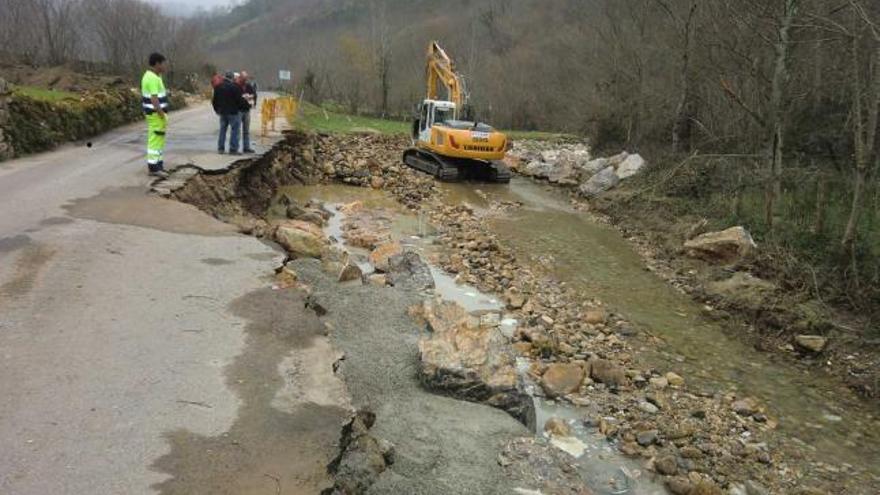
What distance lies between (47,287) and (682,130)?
1879 centimetres

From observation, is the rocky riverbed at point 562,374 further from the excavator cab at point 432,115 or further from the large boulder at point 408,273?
the excavator cab at point 432,115

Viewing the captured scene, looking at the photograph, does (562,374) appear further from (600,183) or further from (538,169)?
(538,169)

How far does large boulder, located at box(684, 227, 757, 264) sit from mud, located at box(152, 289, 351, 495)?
28.1 ft

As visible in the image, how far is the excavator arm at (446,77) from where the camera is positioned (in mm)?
21086

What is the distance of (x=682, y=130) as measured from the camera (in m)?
20.4

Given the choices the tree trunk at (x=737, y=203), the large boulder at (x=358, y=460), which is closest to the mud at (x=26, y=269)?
the large boulder at (x=358, y=460)

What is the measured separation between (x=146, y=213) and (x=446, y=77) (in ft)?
48.5

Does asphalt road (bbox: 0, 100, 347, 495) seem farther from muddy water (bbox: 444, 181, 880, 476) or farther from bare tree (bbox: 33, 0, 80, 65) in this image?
bare tree (bbox: 33, 0, 80, 65)

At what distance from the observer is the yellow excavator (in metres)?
19.3

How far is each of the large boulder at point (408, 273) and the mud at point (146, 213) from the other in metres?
2.29

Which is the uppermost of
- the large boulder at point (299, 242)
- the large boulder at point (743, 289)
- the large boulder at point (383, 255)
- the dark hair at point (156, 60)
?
the dark hair at point (156, 60)

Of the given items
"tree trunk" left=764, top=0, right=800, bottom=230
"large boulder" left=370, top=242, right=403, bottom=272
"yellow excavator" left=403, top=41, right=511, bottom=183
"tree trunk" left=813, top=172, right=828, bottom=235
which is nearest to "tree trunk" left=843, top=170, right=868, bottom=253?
"tree trunk" left=813, top=172, right=828, bottom=235

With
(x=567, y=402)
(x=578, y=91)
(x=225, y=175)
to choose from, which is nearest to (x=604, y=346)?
(x=567, y=402)

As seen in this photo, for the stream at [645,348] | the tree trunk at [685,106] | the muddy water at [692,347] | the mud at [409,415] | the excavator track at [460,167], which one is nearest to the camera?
the mud at [409,415]
